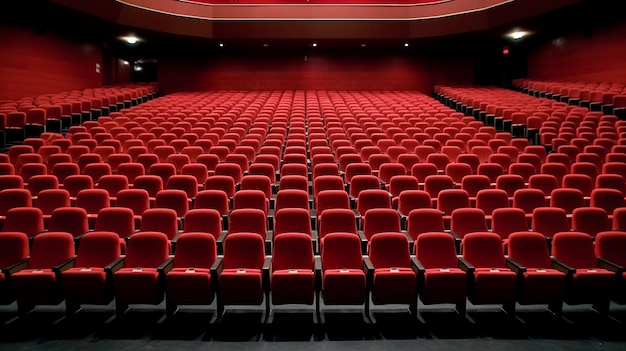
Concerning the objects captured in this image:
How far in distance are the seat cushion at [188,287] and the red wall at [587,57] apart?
8.17 meters

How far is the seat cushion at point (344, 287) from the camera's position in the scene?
2.34m

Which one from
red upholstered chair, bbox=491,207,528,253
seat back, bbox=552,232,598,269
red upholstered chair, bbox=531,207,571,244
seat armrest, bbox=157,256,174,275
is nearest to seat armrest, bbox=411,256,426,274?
red upholstered chair, bbox=491,207,528,253

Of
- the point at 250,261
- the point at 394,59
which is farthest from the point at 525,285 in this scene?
the point at 394,59

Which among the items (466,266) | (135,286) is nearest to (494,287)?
(466,266)

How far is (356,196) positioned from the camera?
3.55 meters

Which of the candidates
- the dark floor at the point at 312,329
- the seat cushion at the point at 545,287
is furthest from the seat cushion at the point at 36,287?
the seat cushion at the point at 545,287

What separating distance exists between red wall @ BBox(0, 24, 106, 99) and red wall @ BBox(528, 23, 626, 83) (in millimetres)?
9206

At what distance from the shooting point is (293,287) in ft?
7.67

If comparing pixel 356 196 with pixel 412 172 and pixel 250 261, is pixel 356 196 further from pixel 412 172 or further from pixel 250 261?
pixel 250 261

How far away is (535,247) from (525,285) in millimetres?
314

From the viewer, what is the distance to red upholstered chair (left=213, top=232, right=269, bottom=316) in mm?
2344

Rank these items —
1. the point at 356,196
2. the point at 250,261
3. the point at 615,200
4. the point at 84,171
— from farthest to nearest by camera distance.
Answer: the point at 84,171 → the point at 356,196 → the point at 615,200 → the point at 250,261

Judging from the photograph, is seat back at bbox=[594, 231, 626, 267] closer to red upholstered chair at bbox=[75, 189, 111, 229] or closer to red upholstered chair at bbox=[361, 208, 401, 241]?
red upholstered chair at bbox=[361, 208, 401, 241]

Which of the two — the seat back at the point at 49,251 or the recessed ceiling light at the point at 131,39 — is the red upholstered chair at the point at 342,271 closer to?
the seat back at the point at 49,251
